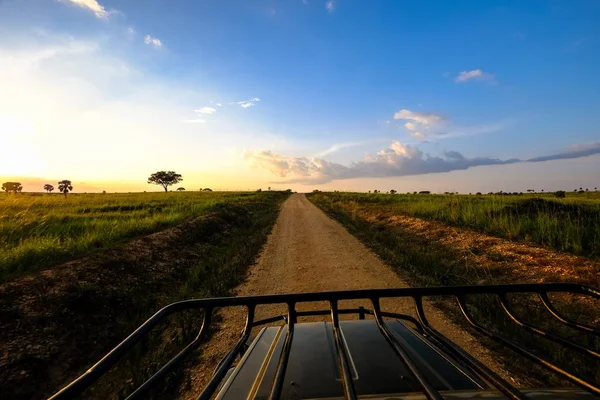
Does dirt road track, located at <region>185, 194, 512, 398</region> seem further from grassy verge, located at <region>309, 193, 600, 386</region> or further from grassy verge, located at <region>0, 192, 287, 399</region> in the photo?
grassy verge, located at <region>0, 192, 287, 399</region>

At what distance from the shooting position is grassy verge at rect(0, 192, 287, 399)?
4.29 m

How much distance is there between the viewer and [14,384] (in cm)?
403

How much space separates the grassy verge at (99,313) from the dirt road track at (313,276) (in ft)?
1.60

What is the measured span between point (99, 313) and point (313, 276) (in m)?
4.71

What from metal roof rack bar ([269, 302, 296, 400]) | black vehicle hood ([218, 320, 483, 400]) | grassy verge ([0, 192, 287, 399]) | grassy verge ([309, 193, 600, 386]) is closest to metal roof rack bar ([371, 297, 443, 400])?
black vehicle hood ([218, 320, 483, 400])

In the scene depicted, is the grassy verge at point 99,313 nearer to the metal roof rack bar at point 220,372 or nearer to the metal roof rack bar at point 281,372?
the metal roof rack bar at point 220,372

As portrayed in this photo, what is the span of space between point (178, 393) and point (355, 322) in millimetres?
2495

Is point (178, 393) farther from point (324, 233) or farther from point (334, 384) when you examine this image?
point (324, 233)

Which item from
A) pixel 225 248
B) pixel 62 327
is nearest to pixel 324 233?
pixel 225 248

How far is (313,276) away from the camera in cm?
833

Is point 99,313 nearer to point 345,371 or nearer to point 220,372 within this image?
point 220,372

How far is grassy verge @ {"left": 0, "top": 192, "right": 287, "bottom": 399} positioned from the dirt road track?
1.60ft

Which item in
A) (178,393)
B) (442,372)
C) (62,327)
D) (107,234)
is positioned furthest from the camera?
(107,234)

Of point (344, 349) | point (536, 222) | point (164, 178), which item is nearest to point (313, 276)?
point (344, 349)
